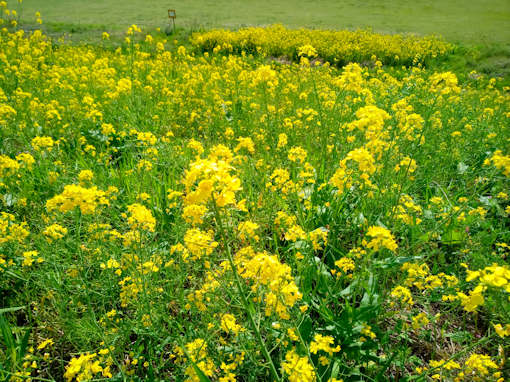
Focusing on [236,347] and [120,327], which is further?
[120,327]

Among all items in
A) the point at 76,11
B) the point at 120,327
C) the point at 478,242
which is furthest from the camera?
the point at 76,11

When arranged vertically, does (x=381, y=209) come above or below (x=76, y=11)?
below

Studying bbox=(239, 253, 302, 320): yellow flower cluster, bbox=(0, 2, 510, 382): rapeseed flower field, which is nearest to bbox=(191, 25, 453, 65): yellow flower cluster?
bbox=(0, 2, 510, 382): rapeseed flower field

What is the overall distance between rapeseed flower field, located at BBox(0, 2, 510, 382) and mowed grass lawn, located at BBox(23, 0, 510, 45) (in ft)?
46.7

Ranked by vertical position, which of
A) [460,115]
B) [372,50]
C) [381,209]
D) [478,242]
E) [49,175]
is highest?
[372,50]

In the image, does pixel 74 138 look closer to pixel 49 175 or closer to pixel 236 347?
pixel 49 175

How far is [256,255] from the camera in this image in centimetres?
154

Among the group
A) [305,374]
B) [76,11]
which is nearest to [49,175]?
[305,374]

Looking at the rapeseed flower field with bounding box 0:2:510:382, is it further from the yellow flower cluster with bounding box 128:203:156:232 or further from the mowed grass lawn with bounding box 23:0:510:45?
the mowed grass lawn with bounding box 23:0:510:45

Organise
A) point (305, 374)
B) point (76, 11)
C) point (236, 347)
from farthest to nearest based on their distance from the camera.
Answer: point (76, 11) < point (236, 347) < point (305, 374)

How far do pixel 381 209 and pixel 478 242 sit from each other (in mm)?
771

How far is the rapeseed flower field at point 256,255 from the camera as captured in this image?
5.02 feet

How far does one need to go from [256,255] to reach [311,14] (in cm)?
2187

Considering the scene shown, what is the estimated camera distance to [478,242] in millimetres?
2443
